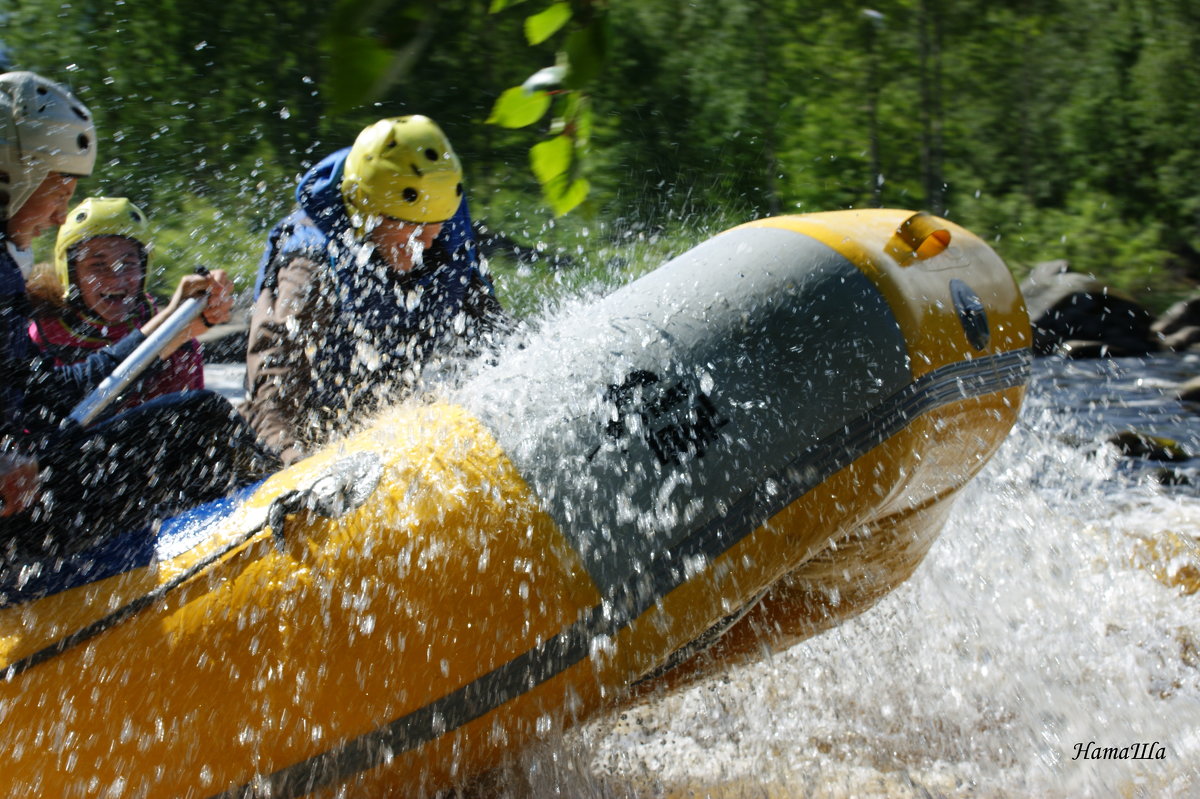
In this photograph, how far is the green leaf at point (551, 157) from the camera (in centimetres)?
82

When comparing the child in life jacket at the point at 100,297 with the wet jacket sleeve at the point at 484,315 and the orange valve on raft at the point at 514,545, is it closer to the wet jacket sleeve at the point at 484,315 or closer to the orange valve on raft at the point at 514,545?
the wet jacket sleeve at the point at 484,315

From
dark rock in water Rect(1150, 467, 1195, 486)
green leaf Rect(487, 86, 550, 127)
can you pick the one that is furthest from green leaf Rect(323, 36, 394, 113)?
dark rock in water Rect(1150, 467, 1195, 486)

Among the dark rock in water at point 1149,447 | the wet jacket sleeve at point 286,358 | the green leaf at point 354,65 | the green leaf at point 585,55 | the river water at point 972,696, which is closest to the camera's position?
the green leaf at point 354,65

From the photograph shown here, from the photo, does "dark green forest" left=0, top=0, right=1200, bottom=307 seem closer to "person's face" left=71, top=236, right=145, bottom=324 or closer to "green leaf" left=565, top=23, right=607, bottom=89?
"person's face" left=71, top=236, right=145, bottom=324

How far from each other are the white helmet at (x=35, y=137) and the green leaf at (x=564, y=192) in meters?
1.40

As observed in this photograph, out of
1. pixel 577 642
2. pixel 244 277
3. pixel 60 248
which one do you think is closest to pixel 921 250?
pixel 577 642

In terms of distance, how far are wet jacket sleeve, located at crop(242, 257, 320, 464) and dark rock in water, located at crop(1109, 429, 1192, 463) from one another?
174 inches

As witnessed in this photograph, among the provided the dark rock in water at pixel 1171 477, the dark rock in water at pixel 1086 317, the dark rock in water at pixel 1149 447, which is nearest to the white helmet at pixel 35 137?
the dark rock in water at pixel 1171 477

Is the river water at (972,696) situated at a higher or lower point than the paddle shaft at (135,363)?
lower

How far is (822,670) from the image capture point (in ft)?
9.34

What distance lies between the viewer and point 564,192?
2.80 ft

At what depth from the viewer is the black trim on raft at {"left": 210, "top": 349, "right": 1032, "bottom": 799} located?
1744 mm

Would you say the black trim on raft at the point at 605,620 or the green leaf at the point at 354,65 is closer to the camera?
the green leaf at the point at 354,65

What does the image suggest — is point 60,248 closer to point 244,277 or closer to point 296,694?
point 296,694
